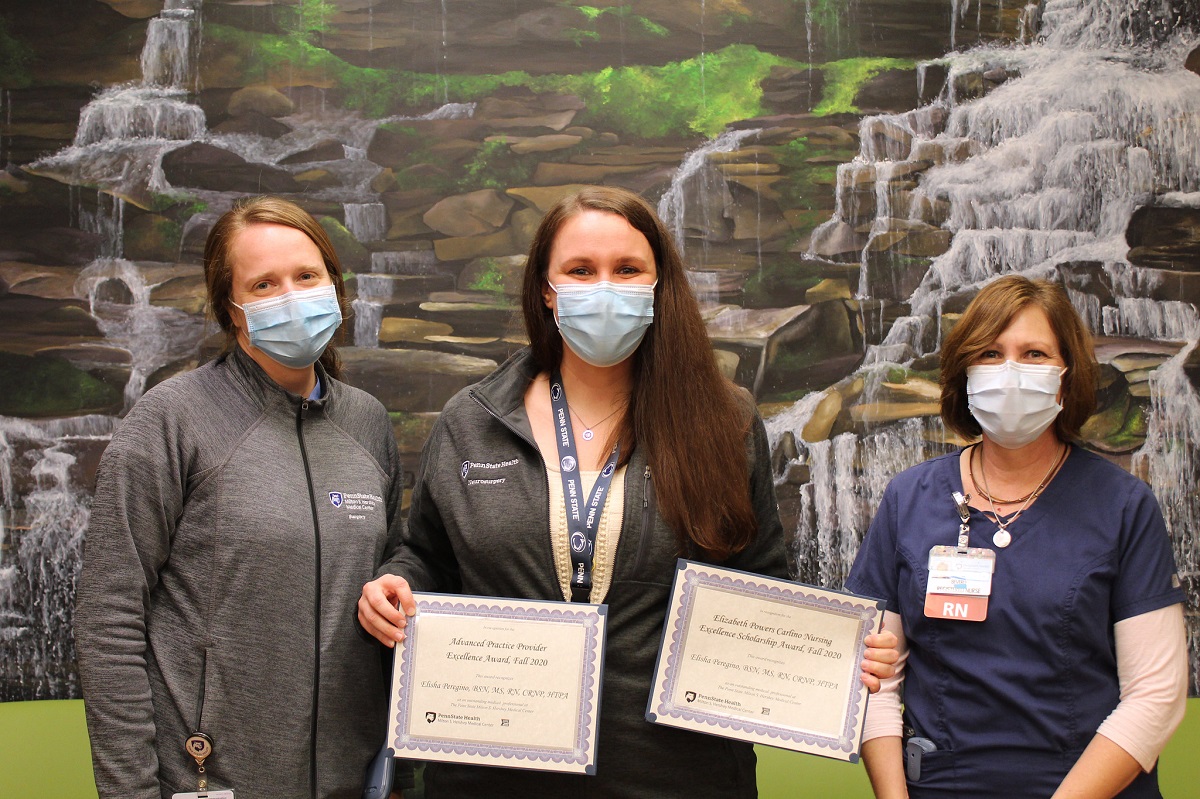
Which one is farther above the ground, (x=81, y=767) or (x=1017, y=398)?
(x=1017, y=398)

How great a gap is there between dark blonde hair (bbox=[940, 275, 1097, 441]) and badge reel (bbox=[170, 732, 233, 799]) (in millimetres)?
1772

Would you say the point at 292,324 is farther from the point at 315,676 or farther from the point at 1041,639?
the point at 1041,639

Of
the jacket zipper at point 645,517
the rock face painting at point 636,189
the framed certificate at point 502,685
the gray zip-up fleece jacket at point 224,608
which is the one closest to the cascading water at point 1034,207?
the rock face painting at point 636,189

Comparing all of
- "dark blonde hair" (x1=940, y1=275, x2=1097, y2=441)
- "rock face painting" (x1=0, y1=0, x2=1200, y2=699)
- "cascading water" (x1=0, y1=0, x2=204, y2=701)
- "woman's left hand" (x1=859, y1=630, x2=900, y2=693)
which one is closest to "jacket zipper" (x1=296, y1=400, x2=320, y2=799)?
"woman's left hand" (x1=859, y1=630, x2=900, y2=693)

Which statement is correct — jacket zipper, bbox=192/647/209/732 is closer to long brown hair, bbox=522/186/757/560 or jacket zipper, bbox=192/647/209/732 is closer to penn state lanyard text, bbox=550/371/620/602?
penn state lanyard text, bbox=550/371/620/602

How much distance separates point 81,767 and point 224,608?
166cm

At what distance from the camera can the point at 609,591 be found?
1766mm

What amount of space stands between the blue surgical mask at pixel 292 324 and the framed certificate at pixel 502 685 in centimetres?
65

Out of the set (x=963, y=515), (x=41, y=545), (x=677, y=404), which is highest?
(x=677, y=404)

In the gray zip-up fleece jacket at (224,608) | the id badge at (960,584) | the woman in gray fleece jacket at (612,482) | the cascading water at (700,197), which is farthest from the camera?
the cascading water at (700,197)

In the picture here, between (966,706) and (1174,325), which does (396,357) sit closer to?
(966,706)

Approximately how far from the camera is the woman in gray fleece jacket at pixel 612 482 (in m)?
1.76

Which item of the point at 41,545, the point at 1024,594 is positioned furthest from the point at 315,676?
the point at 41,545

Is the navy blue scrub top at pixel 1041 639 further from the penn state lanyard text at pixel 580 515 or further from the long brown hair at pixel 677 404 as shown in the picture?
the penn state lanyard text at pixel 580 515
